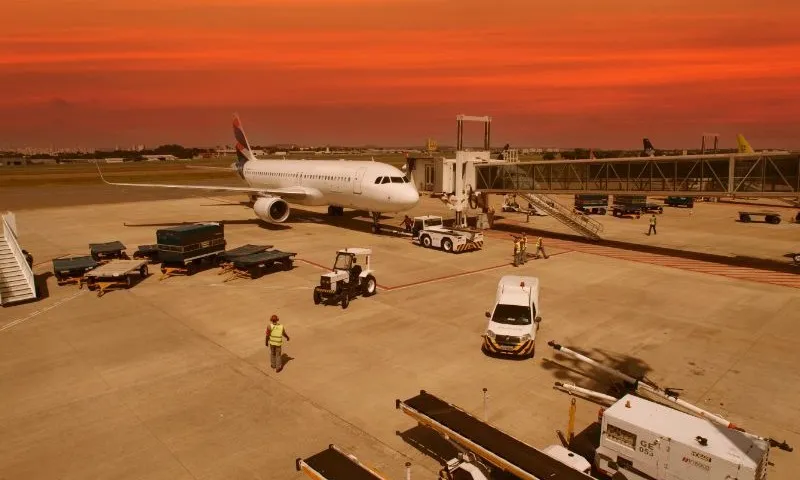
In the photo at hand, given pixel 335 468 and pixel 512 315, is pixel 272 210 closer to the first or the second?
pixel 512 315

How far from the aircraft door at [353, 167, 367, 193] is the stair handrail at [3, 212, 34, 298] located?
852 inches

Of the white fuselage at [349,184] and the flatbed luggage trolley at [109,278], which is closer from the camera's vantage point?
→ the flatbed luggage trolley at [109,278]

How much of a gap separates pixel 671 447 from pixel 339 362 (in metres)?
10.5

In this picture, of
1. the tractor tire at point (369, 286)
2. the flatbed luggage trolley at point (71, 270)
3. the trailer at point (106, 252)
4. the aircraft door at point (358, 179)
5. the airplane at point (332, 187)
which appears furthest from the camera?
the aircraft door at point (358, 179)

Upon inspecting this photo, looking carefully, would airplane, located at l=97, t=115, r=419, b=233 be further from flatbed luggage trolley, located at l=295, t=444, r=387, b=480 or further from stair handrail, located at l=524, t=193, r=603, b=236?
flatbed luggage trolley, located at l=295, t=444, r=387, b=480

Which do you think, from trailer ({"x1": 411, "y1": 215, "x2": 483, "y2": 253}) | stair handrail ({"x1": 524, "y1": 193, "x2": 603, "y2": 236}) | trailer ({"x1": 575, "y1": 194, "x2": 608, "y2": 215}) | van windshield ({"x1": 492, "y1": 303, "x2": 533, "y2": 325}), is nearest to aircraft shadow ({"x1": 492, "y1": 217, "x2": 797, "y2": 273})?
stair handrail ({"x1": 524, "y1": 193, "x2": 603, "y2": 236})

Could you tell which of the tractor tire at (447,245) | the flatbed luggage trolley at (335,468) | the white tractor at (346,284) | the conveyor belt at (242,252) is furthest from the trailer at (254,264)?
the flatbed luggage trolley at (335,468)

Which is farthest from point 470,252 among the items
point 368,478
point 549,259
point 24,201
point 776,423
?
point 24,201

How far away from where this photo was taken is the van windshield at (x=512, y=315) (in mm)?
18719

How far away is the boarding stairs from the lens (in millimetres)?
24891

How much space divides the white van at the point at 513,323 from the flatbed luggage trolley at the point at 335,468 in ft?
27.3

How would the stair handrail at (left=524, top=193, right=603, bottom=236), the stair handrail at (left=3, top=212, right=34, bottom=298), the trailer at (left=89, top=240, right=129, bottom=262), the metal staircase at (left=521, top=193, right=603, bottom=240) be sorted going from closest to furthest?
1. the stair handrail at (left=3, top=212, right=34, bottom=298)
2. the trailer at (left=89, top=240, right=129, bottom=262)
3. the metal staircase at (left=521, top=193, right=603, bottom=240)
4. the stair handrail at (left=524, top=193, right=603, bottom=236)

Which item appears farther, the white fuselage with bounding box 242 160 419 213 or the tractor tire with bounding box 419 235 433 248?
the white fuselage with bounding box 242 160 419 213

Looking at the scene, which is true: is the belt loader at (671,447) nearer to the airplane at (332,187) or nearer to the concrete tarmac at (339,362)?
the concrete tarmac at (339,362)
